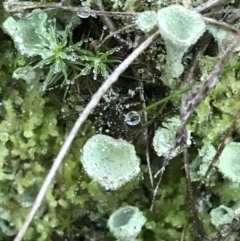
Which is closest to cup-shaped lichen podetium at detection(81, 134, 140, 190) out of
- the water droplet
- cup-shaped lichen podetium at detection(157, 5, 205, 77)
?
the water droplet

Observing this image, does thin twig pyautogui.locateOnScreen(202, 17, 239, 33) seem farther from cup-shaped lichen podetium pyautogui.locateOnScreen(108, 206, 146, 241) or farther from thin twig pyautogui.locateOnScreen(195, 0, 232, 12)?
cup-shaped lichen podetium pyautogui.locateOnScreen(108, 206, 146, 241)

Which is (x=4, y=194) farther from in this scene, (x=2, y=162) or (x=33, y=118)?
(x=33, y=118)

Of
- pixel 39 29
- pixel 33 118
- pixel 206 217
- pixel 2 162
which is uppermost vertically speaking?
pixel 39 29

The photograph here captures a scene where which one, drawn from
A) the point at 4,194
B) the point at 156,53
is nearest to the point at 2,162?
the point at 4,194

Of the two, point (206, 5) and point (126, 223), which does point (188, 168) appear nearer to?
point (126, 223)

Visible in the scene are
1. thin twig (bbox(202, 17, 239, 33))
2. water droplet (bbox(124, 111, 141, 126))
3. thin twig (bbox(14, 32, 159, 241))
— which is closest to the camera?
thin twig (bbox(14, 32, 159, 241))

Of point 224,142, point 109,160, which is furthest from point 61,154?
point 224,142
